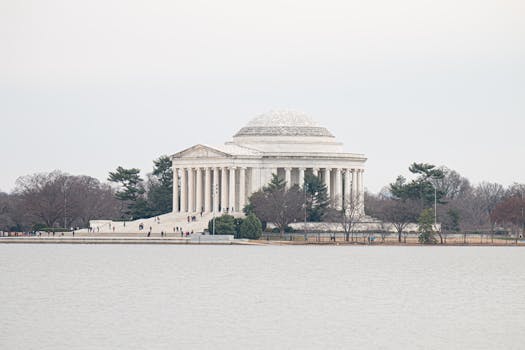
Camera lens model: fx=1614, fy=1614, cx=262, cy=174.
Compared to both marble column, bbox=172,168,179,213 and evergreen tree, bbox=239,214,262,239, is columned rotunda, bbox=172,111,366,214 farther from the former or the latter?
evergreen tree, bbox=239,214,262,239

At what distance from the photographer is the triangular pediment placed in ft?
552

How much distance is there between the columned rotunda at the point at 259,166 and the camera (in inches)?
6658

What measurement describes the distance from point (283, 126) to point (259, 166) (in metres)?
7.60

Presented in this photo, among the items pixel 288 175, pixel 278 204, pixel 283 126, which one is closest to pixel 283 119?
pixel 283 126

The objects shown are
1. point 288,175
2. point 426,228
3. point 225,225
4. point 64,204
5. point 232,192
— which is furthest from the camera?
point 288,175

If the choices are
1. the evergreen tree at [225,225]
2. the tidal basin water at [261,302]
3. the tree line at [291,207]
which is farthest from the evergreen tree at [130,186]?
the tidal basin water at [261,302]

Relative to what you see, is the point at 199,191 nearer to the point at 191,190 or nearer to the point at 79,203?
the point at 191,190

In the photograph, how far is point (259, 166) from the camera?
560 ft

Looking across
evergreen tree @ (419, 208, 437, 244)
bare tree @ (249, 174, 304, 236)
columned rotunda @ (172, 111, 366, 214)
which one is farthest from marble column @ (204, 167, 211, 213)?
evergreen tree @ (419, 208, 437, 244)

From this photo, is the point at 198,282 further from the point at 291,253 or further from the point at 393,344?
the point at 291,253

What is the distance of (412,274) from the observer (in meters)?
97.7

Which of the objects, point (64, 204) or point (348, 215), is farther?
point (64, 204)

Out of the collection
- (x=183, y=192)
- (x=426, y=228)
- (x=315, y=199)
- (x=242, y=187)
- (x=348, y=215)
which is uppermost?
(x=242, y=187)

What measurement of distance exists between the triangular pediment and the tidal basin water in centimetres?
4713
